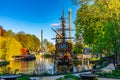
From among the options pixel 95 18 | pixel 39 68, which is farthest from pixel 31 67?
Result: pixel 95 18

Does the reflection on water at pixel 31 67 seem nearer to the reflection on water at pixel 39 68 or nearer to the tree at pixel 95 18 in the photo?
the reflection on water at pixel 39 68

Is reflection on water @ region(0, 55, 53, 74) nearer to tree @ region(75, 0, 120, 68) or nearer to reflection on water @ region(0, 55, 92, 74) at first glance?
reflection on water @ region(0, 55, 92, 74)

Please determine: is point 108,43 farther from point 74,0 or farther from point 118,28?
point 74,0

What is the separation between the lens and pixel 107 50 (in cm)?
3550

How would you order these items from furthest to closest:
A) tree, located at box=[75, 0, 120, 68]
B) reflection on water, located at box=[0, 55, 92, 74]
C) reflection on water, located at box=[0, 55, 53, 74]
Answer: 1. reflection on water, located at box=[0, 55, 53, 74]
2. tree, located at box=[75, 0, 120, 68]
3. reflection on water, located at box=[0, 55, 92, 74]

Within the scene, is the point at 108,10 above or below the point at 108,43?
above

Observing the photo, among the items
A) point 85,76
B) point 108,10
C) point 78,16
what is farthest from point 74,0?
point 85,76

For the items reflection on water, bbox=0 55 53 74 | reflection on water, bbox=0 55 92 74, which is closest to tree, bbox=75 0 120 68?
reflection on water, bbox=0 55 92 74

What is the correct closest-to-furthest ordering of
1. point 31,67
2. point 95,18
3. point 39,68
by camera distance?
point 95,18 → point 39,68 → point 31,67

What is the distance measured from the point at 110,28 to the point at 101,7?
17152 millimetres

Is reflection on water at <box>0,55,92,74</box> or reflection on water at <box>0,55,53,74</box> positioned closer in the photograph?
reflection on water at <box>0,55,92,74</box>

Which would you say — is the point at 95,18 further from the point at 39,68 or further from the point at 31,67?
the point at 31,67

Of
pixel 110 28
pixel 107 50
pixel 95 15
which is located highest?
pixel 95 15

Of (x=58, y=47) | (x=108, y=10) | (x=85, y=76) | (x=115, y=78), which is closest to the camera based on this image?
(x=85, y=76)
